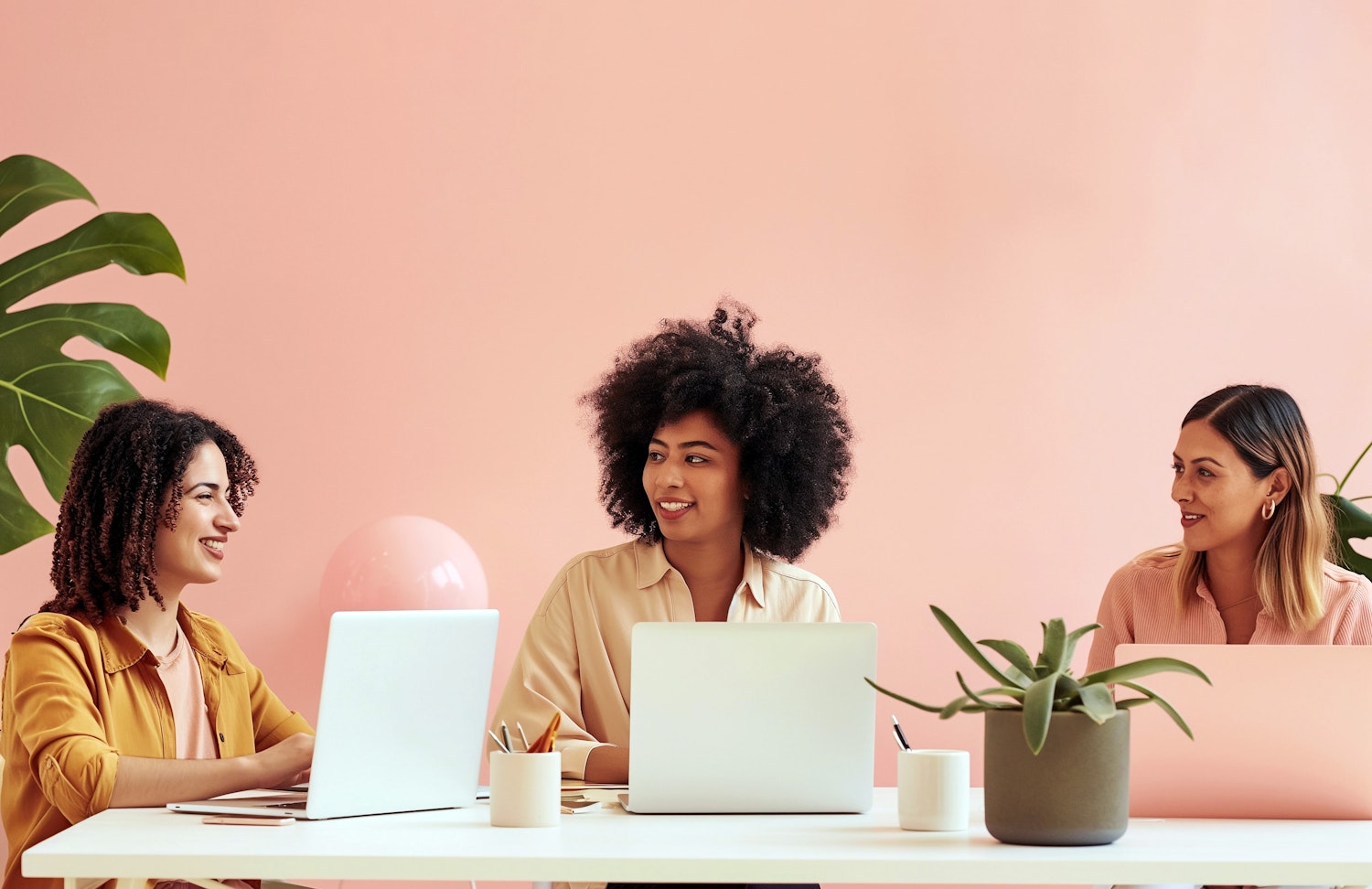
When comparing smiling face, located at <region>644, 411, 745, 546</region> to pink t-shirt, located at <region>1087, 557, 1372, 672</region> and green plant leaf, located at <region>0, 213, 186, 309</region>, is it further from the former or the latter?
green plant leaf, located at <region>0, 213, 186, 309</region>

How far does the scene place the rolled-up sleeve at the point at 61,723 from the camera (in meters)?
1.92

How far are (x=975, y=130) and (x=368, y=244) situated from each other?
1.80 m

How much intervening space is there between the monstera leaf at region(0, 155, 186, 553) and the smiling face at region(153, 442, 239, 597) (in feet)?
2.43

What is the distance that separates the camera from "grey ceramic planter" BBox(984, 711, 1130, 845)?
1.54 metres

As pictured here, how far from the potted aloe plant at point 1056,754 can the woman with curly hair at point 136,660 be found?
999 millimetres

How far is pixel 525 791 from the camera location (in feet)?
5.47

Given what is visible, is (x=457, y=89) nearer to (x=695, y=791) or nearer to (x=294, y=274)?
(x=294, y=274)

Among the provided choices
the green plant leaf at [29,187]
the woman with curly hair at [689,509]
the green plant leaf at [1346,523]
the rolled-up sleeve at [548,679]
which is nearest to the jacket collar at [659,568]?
the woman with curly hair at [689,509]

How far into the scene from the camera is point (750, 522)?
105 inches

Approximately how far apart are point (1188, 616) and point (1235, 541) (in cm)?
20

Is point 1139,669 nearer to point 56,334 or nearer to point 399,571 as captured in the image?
point 399,571

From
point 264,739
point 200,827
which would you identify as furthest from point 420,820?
point 264,739

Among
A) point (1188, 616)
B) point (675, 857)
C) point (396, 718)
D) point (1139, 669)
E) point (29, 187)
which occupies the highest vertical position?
point (29, 187)

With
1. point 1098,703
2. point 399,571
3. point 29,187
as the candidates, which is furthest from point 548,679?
point 29,187
